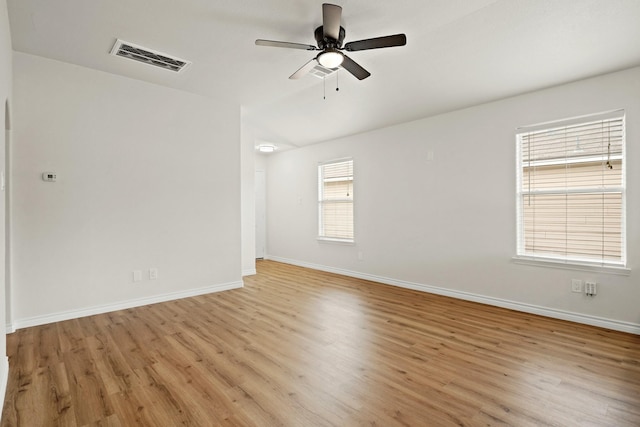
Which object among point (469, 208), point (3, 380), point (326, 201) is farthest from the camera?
→ point (326, 201)

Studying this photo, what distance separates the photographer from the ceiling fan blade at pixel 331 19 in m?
2.28

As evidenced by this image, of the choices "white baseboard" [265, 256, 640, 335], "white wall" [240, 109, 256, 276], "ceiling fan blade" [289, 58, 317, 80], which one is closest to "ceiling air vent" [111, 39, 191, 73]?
"ceiling fan blade" [289, 58, 317, 80]

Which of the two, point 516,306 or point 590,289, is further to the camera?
point 516,306

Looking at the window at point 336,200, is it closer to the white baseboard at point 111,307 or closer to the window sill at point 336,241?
the window sill at point 336,241

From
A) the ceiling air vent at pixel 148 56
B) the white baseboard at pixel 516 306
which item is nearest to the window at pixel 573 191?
the white baseboard at pixel 516 306

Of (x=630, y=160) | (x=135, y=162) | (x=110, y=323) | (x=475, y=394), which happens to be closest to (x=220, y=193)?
(x=135, y=162)

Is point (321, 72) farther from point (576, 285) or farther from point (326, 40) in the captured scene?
point (576, 285)

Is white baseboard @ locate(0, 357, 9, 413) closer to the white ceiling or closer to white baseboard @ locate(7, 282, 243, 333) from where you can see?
white baseboard @ locate(7, 282, 243, 333)

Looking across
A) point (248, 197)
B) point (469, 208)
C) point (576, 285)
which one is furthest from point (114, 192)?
point (576, 285)

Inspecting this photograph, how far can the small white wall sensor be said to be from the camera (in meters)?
3.47

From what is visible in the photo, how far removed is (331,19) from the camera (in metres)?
2.38

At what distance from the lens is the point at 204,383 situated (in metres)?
2.25

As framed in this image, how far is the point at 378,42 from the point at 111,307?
4.09m

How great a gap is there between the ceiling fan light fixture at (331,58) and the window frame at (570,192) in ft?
8.40
